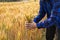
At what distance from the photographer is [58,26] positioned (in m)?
1.30

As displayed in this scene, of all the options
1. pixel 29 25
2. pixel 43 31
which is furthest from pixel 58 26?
pixel 43 31

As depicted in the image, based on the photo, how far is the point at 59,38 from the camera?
1.37m

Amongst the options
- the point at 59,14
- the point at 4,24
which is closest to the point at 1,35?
the point at 4,24

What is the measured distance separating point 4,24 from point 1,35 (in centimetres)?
17

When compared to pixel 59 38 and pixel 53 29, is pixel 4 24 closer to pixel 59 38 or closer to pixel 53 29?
pixel 53 29

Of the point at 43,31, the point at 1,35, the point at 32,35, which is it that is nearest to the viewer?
the point at 1,35

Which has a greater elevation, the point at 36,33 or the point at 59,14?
the point at 59,14

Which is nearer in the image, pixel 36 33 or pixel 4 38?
pixel 4 38

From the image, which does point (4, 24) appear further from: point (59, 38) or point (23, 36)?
point (59, 38)

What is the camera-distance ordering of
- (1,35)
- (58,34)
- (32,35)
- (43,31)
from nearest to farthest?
(58,34) → (1,35) → (32,35) → (43,31)

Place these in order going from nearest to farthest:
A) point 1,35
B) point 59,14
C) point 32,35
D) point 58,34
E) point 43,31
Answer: point 59,14
point 58,34
point 1,35
point 32,35
point 43,31

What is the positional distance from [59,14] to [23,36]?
53cm

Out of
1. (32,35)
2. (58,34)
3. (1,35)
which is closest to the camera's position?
(58,34)

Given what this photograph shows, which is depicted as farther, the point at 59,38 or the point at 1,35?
the point at 1,35
